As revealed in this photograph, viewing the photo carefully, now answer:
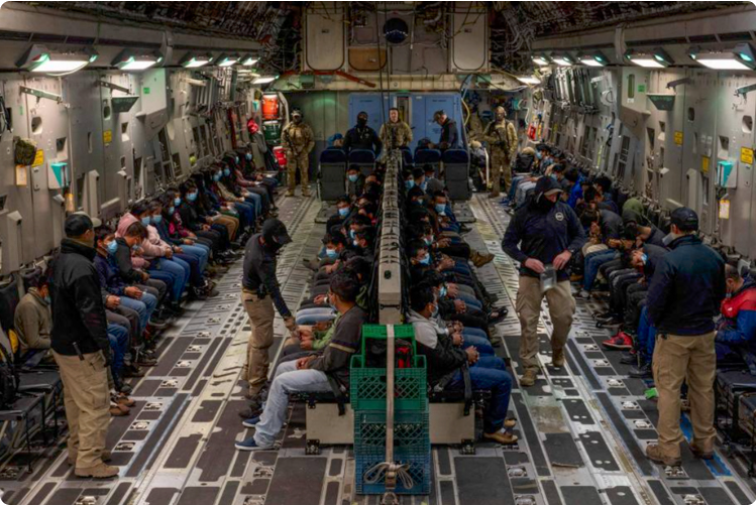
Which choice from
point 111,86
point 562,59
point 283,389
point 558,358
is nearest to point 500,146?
point 562,59

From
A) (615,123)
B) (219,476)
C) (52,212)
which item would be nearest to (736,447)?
(219,476)

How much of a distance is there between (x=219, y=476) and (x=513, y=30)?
1773 centimetres

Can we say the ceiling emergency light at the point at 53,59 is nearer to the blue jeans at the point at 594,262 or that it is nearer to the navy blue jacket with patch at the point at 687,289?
the navy blue jacket with patch at the point at 687,289

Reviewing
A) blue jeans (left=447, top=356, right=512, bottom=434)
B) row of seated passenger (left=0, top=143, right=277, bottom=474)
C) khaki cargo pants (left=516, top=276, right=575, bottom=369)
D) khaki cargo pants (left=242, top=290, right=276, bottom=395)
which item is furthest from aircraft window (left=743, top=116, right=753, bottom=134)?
row of seated passenger (left=0, top=143, right=277, bottom=474)

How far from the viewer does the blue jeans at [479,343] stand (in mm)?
9422

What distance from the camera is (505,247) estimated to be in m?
10.2

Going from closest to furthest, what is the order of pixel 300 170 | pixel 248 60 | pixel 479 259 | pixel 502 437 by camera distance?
pixel 502 437 → pixel 479 259 → pixel 248 60 → pixel 300 170

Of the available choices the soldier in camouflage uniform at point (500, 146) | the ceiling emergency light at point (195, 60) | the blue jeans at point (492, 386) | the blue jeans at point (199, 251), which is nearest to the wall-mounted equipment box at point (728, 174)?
the blue jeans at point (492, 386)

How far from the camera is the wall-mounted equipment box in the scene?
1151cm

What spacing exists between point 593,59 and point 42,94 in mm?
9555

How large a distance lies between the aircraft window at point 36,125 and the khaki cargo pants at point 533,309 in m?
5.33

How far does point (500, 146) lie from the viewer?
2270 centimetres

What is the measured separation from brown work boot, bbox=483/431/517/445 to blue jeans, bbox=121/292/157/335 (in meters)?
4.04

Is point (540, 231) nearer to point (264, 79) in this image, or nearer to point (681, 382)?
point (681, 382)
